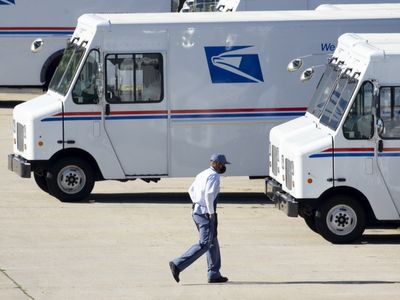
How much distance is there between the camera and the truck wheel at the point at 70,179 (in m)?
21.6

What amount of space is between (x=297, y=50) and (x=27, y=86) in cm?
1244

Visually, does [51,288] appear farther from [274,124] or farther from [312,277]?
Answer: [274,124]

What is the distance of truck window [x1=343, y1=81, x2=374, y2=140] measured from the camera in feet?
59.9

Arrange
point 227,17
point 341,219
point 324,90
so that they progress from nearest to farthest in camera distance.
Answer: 1. point 341,219
2. point 324,90
3. point 227,17

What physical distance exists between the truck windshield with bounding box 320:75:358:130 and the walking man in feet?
10.8

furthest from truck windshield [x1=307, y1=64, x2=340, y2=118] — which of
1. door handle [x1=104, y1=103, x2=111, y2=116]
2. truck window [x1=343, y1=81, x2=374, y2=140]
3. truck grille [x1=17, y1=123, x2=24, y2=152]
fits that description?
truck grille [x1=17, y1=123, x2=24, y2=152]

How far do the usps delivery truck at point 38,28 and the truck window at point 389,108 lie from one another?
14967 mm

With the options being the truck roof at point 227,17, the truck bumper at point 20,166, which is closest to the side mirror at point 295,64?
the truck roof at point 227,17

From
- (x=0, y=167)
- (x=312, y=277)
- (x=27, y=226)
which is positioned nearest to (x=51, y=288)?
(x=312, y=277)

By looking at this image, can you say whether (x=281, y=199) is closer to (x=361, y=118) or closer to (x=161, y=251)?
(x=361, y=118)

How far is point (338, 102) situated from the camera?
18719mm

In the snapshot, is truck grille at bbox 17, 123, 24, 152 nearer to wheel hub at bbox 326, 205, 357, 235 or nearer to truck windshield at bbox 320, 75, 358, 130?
truck windshield at bbox 320, 75, 358, 130

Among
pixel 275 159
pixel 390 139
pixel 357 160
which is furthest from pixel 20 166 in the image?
pixel 390 139

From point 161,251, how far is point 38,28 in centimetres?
1546
